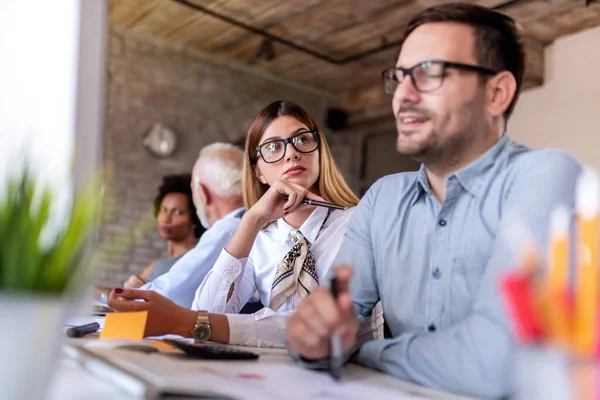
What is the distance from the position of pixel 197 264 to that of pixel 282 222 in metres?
0.44

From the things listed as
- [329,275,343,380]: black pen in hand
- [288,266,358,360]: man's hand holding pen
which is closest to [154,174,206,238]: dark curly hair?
[288,266,358,360]: man's hand holding pen

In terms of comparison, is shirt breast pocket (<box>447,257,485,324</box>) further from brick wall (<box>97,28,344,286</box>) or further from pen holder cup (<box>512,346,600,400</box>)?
brick wall (<box>97,28,344,286</box>)

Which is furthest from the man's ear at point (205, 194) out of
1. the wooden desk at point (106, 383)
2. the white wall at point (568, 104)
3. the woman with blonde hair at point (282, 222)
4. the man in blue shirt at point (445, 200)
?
the white wall at point (568, 104)

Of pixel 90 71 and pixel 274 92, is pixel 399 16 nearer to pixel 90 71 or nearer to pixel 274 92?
pixel 274 92

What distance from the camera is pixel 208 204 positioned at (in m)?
2.52

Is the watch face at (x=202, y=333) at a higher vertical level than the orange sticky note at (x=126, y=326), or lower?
lower

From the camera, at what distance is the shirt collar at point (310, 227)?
1629 millimetres

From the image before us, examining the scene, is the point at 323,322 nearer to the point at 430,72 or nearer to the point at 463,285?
the point at 463,285

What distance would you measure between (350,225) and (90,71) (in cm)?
60

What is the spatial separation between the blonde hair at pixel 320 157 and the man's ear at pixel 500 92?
68 centimetres

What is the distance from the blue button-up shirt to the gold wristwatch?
30 cm

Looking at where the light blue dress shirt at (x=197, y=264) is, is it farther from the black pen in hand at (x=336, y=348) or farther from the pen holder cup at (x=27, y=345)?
the pen holder cup at (x=27, y=345)

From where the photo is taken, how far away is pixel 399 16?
4.04 metres

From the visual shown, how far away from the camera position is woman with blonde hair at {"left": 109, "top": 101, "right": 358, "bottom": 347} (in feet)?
4.99
